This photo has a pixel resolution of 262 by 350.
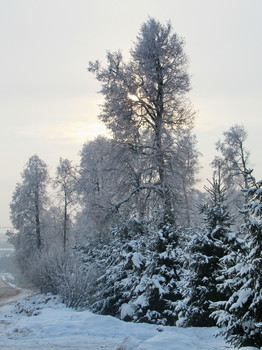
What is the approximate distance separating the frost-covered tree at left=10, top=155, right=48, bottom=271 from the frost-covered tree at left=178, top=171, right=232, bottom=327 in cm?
2828

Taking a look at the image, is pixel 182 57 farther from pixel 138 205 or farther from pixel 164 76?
pixel 138 205

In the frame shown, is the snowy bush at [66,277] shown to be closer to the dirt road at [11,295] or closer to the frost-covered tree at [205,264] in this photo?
the dirt road at [11,295]

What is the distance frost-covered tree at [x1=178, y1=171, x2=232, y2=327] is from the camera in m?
10.4

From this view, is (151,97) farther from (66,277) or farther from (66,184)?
(66,184)

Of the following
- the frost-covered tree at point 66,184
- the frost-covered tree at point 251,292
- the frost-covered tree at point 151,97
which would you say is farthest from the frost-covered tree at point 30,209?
the frost-covered tree at point 251,292

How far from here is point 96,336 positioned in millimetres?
9570

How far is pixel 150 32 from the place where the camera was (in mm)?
17766

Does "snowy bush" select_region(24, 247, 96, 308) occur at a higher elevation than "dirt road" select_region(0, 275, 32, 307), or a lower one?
higher

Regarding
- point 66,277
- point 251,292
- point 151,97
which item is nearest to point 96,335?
point 251,292

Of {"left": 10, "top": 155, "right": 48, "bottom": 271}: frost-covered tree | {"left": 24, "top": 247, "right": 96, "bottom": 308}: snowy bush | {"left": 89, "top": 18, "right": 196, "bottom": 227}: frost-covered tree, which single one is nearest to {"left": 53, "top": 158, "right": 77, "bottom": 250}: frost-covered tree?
{"left": 10, "top": 155, "right": 48, "bottom": 271}: frost-covered tree

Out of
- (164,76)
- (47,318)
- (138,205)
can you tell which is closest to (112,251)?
(138,205)

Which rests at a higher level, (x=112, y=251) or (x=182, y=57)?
(x=182, y=57)

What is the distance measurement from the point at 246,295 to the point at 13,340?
18.9 feet

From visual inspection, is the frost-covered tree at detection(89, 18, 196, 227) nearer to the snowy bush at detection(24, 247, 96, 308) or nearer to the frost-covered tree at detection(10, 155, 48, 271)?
the snowy bush at detection(24, 247, 96, 308)
